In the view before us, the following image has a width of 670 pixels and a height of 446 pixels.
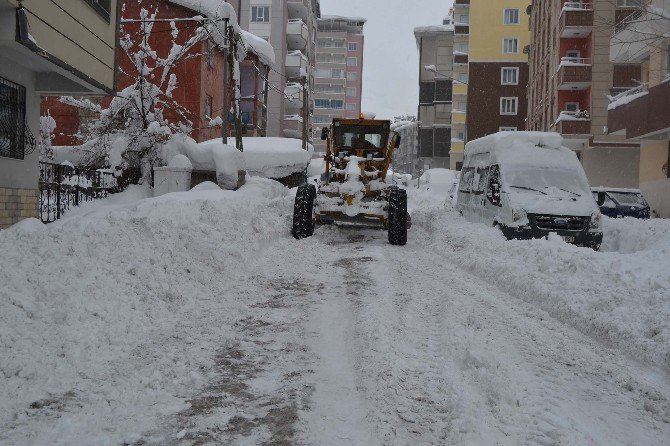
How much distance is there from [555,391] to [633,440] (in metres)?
0.68

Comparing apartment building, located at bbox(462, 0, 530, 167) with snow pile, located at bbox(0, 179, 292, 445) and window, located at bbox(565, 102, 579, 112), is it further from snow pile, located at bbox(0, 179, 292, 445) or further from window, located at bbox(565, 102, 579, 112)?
snow pile, located at bbox(0, 179, 292, 445)

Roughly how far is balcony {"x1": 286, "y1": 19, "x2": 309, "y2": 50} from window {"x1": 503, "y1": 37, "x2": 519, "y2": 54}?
19.3 metres

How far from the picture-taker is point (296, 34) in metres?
50.8

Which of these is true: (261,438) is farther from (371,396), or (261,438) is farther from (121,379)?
(121,379)

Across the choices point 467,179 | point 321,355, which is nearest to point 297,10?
point 467,179

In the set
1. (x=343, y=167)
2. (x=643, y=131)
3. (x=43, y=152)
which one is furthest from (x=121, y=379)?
(x=643, y=131)

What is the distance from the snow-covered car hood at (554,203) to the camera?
1049 centimetres

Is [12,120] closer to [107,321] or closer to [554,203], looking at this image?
[107,321]

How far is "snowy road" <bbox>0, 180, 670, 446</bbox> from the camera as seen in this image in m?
3.21

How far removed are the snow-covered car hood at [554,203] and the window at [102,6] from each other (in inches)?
356

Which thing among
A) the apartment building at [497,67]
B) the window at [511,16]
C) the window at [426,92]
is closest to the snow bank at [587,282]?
the apartment building at [497,67]

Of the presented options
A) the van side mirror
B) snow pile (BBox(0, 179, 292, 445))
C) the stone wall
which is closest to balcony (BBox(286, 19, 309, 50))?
the van side mirror

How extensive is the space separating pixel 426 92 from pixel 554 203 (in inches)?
2516

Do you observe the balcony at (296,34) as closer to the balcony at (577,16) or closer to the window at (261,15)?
the window at (261,15)
